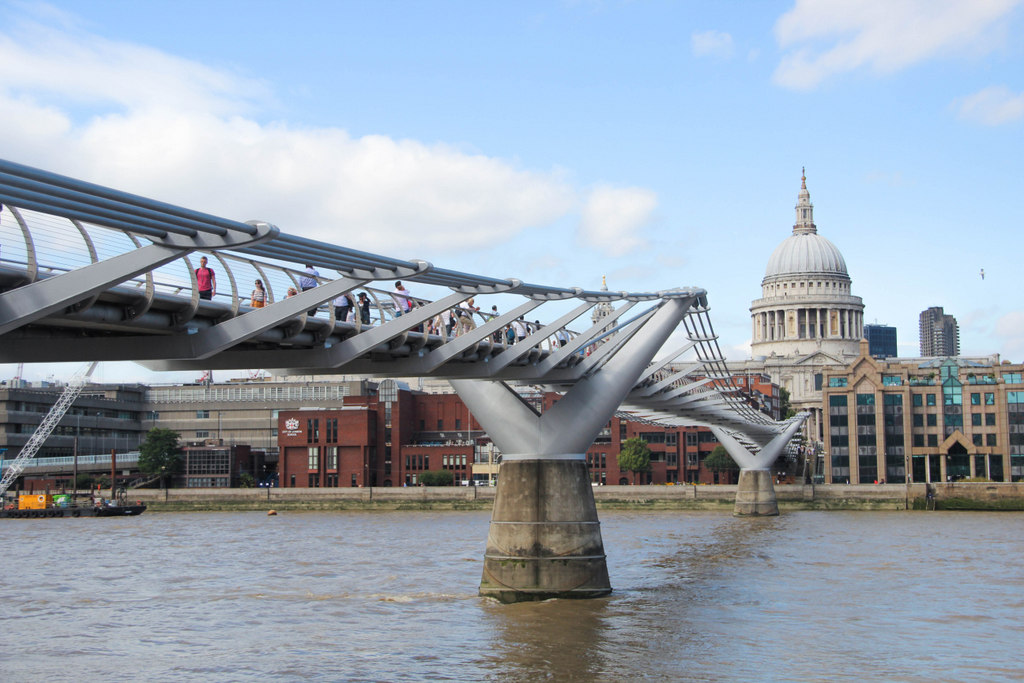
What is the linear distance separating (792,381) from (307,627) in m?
130

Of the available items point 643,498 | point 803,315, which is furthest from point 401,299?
point 803,315

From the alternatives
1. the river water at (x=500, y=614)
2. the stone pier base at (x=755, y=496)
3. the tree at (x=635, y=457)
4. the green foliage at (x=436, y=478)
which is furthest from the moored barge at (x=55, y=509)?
the stone pier base at (x=755, y=496)

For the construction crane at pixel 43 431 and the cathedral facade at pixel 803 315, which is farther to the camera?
the cathedral facade at pixel 803 315

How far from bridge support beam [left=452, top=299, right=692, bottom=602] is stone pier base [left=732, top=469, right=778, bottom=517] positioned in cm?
4160

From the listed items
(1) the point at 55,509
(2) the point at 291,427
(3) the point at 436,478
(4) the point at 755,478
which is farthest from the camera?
(2) the point at 291,427

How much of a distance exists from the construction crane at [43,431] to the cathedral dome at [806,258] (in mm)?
88765

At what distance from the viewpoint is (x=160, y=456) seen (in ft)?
321

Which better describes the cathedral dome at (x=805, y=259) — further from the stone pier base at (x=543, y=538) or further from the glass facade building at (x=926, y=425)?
the stone pier base at (x=543, y=538)

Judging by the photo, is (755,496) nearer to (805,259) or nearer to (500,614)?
(500,614)

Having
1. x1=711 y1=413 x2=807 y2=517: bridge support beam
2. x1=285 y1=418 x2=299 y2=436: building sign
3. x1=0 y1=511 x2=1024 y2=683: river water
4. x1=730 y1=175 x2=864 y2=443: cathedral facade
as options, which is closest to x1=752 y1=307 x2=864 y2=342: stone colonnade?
x1=730 y1=175 x2=864 y2=443: cathedral facade

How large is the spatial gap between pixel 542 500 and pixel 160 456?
76.9 metres

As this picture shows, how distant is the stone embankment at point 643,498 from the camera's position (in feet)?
233

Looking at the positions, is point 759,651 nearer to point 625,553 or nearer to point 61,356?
point 61,356

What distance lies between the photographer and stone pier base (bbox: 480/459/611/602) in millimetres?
25969
